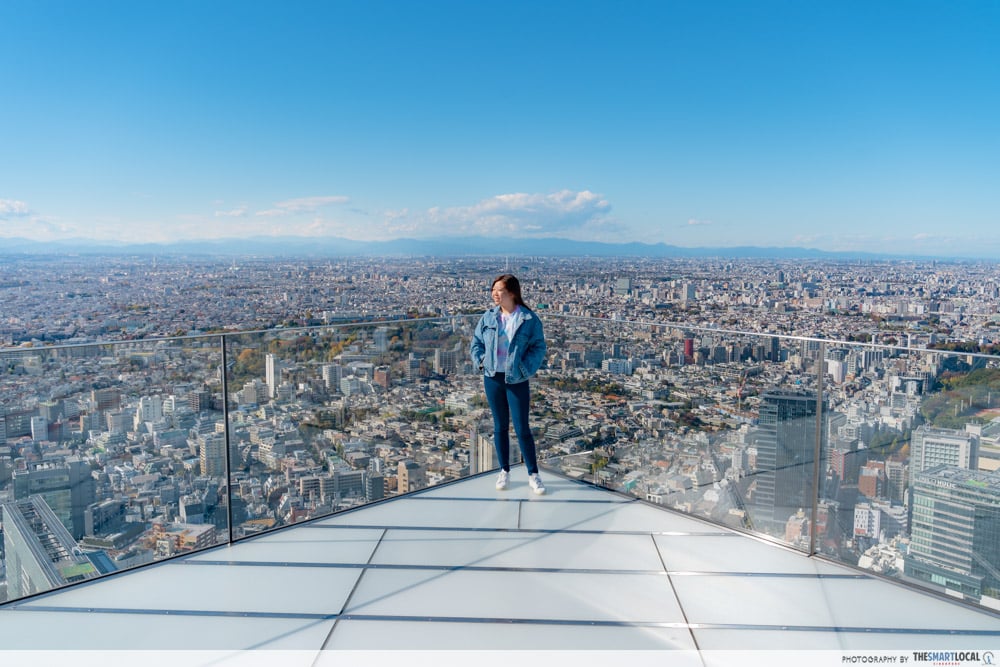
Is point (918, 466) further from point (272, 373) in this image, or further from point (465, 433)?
point (272, 373)

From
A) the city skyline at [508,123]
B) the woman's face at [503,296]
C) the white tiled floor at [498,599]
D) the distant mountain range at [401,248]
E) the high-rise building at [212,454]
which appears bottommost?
the white tiled floor at [498,599]

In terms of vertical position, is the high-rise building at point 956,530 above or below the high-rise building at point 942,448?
below

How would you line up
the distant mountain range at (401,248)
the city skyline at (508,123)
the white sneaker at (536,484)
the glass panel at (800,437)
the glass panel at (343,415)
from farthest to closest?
1. the distant mountain range at (401,248)
2. the city skyline at (508,123)
3. the white sneaker at (536,484)
4. the glass panel at (343,415)
5. the glass panel at (800,437)

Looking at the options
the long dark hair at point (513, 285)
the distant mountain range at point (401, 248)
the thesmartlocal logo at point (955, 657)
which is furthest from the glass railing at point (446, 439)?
the distant mountain range at point (401, 248)

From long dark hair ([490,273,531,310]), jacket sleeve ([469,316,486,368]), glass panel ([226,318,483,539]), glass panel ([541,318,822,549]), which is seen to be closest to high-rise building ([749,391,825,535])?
glass panel ([541,318,822,549])

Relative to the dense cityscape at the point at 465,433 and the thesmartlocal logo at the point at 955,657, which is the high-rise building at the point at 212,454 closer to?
the dense cityscape at the point at 465,433

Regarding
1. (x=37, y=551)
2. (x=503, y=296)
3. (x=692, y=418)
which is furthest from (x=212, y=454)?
(x=692, y=418)

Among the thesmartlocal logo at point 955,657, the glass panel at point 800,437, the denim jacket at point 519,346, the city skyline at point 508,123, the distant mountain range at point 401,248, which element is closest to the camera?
the thesmartlocal logo at point 955,657

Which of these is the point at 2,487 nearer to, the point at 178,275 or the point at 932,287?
the point at 178,275
